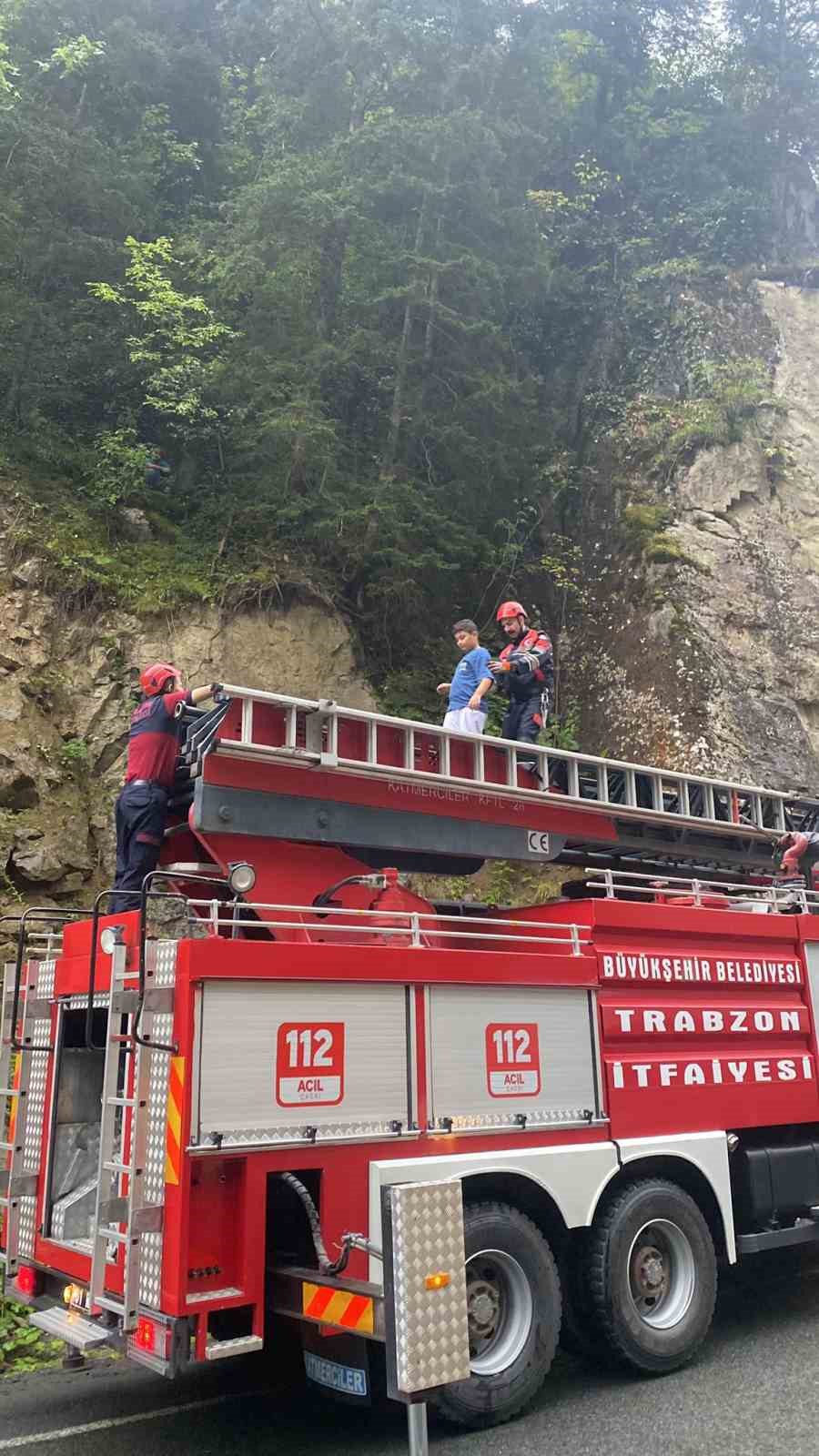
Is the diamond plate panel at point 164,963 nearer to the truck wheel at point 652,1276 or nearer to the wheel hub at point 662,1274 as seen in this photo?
the truck wheel at point 652,1276

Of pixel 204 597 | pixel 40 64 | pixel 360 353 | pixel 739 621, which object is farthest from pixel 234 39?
pixel 739 621

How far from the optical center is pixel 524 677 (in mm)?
8914

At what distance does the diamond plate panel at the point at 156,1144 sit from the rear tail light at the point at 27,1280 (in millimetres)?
1357

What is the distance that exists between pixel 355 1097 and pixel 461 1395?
57.9 inches

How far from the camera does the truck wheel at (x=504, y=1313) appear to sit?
202 inches

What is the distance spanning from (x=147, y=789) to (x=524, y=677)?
369 centimetres

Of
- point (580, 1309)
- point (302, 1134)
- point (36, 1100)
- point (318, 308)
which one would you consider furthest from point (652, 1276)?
point (318, 308)

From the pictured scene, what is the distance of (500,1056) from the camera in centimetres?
581

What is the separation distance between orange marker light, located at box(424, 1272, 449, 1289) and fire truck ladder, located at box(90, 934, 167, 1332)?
50.3 inches

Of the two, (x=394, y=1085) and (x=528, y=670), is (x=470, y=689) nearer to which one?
(x=528, y=670)

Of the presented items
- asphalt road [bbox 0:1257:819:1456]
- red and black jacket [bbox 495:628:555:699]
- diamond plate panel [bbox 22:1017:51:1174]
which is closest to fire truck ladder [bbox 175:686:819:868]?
red and black jacket [bbox 495:628:555:699]

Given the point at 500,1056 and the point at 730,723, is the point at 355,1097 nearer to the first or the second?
the point at 500,1056

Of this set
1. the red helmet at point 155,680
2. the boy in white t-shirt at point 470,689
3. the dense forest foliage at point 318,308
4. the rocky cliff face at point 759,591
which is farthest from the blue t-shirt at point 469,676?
the rocky cliff face at point 759,591

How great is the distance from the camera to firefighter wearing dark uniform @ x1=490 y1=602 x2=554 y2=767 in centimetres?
890
